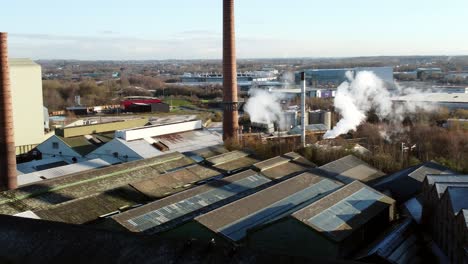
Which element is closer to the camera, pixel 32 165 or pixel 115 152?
pixel 32 165

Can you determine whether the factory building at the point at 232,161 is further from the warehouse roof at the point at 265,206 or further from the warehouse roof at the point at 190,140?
the warehouse roof at the point at 190,140

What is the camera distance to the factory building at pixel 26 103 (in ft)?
102

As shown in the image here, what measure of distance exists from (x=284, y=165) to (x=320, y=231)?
9.76 meters

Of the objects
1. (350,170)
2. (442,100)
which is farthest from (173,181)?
(442,100)

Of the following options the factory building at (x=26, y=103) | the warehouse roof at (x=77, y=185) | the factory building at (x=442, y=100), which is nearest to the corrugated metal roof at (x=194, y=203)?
the warehouse roof at (x=77, y=185)

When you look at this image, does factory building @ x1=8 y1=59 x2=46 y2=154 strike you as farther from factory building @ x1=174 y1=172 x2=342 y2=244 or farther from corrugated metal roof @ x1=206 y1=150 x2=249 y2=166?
factory building @ x1=174 y1=172 x2=342 y2=244

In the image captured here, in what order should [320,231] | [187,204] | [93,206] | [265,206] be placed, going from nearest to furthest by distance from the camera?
[320,231] → [265,206] → [187,204] → [93,206]

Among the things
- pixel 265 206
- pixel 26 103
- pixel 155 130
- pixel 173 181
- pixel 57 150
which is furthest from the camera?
pixel 26 103

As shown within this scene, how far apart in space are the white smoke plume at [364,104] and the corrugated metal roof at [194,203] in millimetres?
16156

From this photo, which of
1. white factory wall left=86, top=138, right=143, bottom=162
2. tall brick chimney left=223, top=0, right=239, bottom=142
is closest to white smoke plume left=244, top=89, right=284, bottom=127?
tall brick chimney left=223, top=0, right=239, bottom=142

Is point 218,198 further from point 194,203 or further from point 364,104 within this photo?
point 364,104

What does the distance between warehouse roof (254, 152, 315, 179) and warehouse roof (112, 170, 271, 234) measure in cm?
84

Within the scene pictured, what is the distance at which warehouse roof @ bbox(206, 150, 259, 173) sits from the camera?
22188mm

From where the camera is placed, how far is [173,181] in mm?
19531
